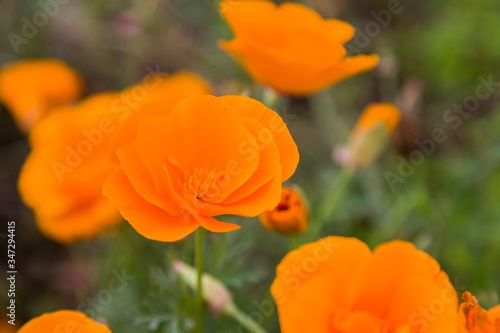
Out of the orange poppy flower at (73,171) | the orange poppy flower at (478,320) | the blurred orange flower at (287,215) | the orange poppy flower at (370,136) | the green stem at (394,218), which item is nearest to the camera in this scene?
the orange poppy flower at (478,320)

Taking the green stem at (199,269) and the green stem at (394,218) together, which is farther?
the green stem at (394,218)

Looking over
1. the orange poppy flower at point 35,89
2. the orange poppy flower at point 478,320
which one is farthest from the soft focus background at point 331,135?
the orange poppy flower at point 478,320

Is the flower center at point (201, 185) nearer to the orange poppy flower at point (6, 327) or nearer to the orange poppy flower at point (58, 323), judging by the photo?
the orange poppy flower at point (58, 323)

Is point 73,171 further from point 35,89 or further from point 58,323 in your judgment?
point 58,323

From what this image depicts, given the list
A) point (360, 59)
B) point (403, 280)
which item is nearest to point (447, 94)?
point (360, 59)

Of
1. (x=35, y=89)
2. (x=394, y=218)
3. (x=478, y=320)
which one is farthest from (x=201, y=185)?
(x=35, y=89)

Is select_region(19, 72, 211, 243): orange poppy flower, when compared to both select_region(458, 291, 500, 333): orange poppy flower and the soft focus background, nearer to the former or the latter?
the soft focus background

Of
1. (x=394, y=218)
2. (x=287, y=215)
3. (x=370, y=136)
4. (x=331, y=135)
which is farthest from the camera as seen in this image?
A: (x=331, y=135)
